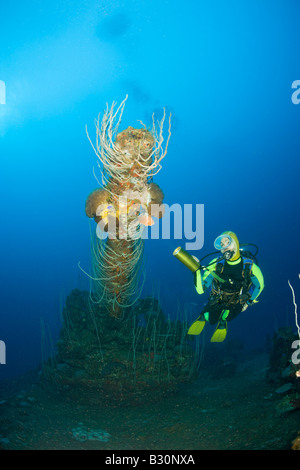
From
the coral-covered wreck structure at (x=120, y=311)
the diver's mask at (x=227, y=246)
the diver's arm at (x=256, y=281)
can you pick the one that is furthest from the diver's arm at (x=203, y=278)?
the coral-covered wreck structure at (x=120, y=311)

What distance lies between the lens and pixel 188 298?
153ft

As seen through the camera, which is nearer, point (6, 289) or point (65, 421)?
point (65, 421)

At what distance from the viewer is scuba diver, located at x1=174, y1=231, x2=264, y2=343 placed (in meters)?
4.27

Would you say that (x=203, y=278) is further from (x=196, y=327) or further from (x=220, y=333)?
(x=220, y=333)

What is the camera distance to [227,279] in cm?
440

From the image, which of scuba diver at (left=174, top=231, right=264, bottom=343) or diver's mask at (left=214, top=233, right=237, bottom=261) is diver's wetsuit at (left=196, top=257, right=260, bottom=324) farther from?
diver's mask at (left=214, top=233, right=237, bottom=261)

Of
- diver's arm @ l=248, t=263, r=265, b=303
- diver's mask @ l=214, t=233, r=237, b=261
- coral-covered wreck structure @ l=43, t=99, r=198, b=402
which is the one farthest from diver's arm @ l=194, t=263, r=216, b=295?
coral-covered wreck structure @ l=43, t=99, r=198, b=402

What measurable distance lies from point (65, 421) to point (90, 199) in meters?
4.10

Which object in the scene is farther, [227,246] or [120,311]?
[120,311]

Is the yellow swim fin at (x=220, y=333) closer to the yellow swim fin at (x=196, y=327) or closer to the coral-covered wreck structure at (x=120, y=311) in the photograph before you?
the yellow swim fin at (x=196, y=327)

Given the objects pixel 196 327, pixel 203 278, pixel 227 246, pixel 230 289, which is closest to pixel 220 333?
pixel 196 327

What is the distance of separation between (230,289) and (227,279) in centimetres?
19
